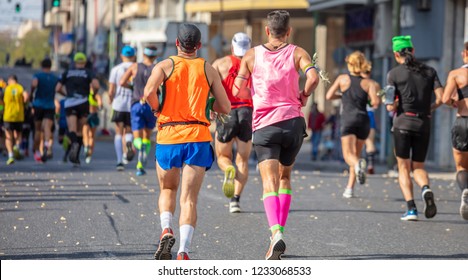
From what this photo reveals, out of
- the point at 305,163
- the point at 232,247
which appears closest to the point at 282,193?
the point at 232,247

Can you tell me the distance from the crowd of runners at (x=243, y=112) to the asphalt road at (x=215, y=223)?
0.38 m

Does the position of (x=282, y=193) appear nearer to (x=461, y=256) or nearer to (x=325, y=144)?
(x=461, y=256)

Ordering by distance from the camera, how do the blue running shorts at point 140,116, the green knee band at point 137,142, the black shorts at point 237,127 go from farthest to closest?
1. the green knee band at point 137,142
2. the blue running shorts at point 140,116
3. the black shorts at point 237,127

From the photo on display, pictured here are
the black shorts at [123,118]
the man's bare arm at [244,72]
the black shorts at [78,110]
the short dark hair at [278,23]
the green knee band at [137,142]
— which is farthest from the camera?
the black shorts at [78,110]

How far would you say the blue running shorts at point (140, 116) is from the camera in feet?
62.2

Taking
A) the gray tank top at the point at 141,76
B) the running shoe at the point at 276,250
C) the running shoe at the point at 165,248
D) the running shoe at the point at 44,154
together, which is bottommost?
the running shoe at the point at 44,154

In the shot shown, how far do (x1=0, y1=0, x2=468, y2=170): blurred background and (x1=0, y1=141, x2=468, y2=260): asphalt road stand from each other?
5.46ft

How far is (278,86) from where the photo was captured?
1013 centimetres

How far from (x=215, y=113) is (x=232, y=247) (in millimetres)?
1485

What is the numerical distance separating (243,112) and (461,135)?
237 cm

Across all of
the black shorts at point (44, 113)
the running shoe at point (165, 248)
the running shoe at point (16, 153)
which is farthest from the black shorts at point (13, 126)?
the running shoe at point (165, 248)

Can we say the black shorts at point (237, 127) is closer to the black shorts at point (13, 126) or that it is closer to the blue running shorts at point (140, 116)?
the blue running shorts at point (140, 116)


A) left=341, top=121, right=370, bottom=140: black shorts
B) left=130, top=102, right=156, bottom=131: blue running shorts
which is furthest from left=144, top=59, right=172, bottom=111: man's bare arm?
left=130, top=102, right=156, bottom=131: blue running shorts

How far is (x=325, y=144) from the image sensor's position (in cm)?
3509
